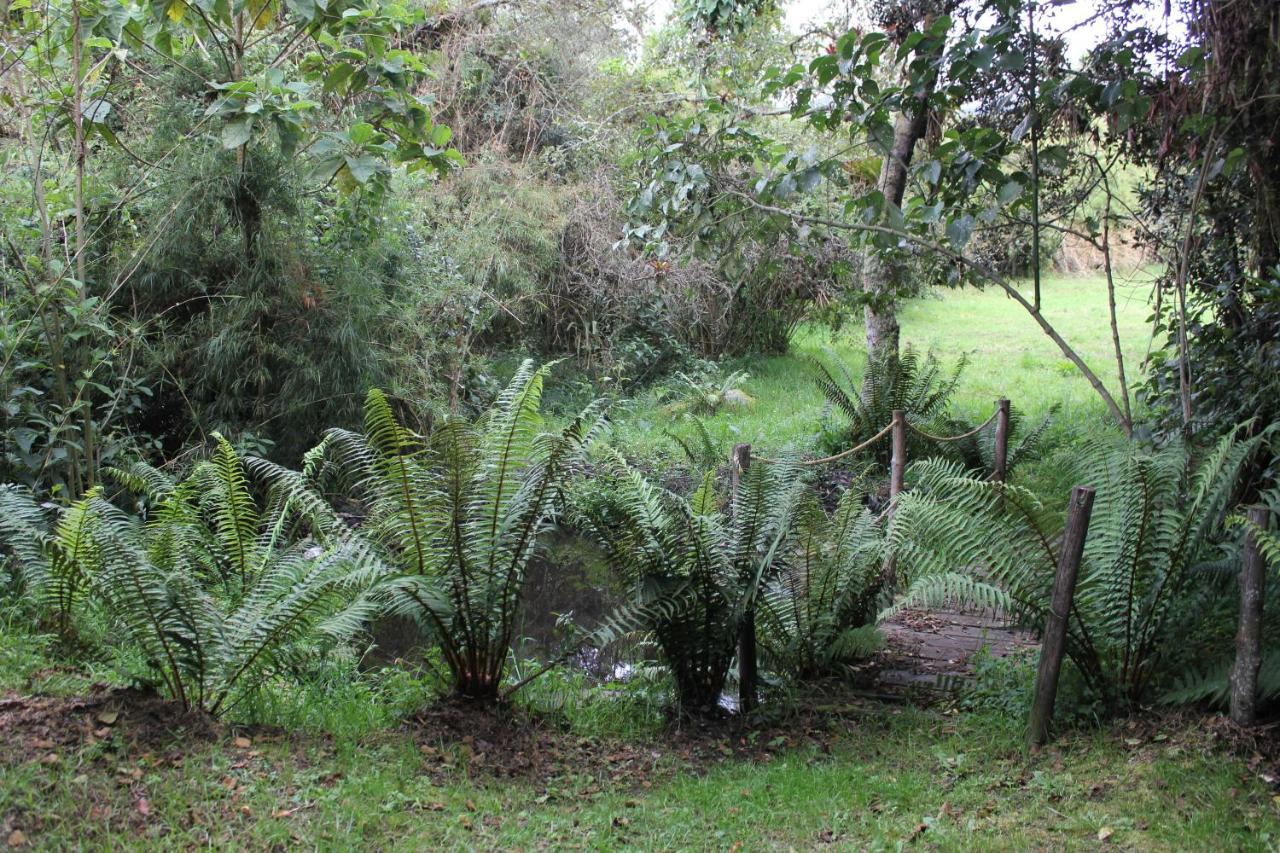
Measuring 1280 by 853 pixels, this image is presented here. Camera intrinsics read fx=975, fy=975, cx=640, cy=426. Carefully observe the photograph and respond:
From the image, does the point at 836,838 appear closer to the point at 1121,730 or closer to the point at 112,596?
the point at 1121,730

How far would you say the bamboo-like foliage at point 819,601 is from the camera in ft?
16.4

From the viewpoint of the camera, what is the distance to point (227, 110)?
492cm

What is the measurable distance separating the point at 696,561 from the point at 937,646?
6.58ft

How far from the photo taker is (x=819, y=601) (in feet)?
16.9

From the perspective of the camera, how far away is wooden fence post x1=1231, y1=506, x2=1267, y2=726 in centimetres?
357

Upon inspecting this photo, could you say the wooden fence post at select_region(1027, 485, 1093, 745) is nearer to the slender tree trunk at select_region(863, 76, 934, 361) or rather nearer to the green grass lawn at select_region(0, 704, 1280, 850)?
the green grass lawn at select_region(0, 704, 1280, 850)

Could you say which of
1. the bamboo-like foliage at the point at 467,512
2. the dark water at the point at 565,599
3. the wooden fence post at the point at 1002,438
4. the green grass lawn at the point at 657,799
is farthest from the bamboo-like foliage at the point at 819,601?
the wooden fence post at the point at 1002,438

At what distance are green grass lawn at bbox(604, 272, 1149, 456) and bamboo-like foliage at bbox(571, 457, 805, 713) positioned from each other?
16.9ft

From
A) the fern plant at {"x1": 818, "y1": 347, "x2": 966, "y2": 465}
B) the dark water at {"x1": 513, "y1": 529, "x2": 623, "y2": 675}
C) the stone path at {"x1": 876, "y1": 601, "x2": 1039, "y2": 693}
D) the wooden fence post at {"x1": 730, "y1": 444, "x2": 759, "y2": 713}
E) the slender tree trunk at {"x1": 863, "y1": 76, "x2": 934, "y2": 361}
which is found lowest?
the dark water at {"x1": 513, "y1": 529, "x2": 623, "y2": 675}

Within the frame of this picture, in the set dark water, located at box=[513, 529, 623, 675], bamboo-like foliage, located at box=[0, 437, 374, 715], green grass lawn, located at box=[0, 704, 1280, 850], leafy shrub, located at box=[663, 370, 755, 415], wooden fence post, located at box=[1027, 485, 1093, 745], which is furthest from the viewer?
leafy shrub, located at box=[663, 370, 755, 415]

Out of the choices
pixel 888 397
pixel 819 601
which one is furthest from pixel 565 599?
pixel 888 397

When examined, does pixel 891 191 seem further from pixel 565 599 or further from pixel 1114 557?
pixel 1114 557

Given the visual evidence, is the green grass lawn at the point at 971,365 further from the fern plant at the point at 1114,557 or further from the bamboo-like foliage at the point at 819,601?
the bamboo-like foliage at the point at 819,601

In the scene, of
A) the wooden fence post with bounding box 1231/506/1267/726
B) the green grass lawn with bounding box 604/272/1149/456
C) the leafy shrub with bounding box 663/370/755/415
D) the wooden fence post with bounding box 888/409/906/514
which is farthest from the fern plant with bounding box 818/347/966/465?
the wooden fence post with bounding box 1231/506/1267/726
